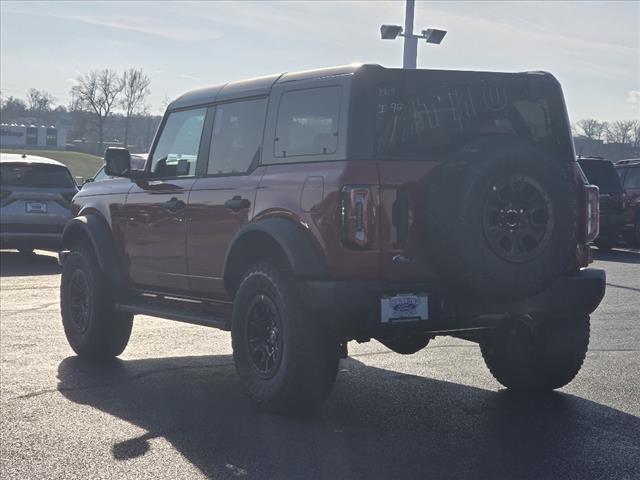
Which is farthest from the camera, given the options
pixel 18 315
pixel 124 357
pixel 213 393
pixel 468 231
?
pixel 18 315

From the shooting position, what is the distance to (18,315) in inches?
432

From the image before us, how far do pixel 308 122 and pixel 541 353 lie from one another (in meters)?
2.09

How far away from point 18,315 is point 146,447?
5925mm

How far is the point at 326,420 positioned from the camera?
6.10 meters

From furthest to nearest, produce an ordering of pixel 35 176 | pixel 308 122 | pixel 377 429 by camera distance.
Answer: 1. pixel 35 176
2. pixel 308 122
3. pixel 377 429

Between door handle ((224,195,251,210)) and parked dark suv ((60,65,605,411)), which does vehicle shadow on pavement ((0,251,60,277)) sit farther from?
door handle ((224,195,251,210))

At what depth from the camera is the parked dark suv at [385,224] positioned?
556 centimetres

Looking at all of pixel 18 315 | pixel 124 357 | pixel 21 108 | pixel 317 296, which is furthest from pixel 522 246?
pixel 21 108

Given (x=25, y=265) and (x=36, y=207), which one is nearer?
(x=36, y=207)

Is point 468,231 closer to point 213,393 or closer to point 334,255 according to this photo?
point 334,255

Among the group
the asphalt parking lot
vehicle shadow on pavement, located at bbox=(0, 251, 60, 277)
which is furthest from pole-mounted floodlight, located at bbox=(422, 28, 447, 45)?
the asphalt parking lot

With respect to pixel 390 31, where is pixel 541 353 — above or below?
below

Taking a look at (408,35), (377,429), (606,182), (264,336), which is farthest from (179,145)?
(408,35)

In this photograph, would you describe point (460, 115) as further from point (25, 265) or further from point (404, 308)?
point (25, 265)
